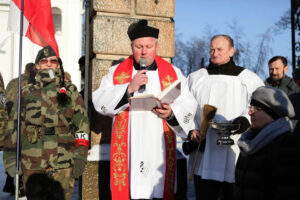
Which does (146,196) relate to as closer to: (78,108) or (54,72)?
(78,108)

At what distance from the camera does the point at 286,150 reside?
2.22 meters

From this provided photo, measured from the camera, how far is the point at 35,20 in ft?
14.1

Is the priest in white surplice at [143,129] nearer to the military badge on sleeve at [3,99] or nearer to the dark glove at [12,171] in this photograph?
the dark glove at [12,171]

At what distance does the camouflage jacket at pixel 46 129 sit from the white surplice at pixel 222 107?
1.21m

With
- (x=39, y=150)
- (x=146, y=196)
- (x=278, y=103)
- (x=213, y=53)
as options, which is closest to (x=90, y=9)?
(x=213, y=53)

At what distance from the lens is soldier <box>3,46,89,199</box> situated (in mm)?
3672

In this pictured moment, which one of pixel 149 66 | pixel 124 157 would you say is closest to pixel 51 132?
pixel 124 157

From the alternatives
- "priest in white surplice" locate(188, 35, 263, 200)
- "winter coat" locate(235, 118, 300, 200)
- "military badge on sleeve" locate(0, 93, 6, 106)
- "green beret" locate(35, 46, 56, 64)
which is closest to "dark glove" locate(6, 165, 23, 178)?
"green beret" locate(35, 46, 56, 64)

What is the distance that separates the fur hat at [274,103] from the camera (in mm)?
2496

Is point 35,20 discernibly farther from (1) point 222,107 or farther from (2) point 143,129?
(1) point 222,107

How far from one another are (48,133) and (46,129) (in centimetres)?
4

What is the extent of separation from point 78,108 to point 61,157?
1.60 feet

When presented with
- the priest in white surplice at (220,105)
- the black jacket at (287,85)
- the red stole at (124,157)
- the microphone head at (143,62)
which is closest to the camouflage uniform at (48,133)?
the red stole at (124,157)

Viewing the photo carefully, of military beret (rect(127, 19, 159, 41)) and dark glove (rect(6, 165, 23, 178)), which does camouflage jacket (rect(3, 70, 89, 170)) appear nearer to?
dark glove (rect(6, 165, 23, 178))
